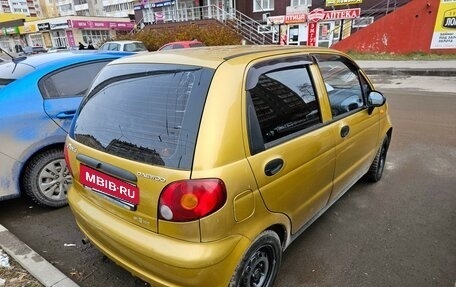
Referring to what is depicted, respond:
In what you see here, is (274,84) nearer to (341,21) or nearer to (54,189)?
(54,189)

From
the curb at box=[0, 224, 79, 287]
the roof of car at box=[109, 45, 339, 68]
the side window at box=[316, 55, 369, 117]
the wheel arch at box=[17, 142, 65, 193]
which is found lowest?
the curb at box=[0, 224, 79, 287]

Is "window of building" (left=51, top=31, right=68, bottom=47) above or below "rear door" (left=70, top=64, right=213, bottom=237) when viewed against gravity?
below

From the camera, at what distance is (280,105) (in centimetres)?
226

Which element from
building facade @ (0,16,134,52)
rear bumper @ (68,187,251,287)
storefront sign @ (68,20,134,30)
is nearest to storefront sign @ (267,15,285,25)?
rear bumper @ (68,187,251,287)

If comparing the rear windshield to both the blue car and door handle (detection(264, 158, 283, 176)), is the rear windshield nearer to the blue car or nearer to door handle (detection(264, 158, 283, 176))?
door handle (detection(264, 158, 283, 176))

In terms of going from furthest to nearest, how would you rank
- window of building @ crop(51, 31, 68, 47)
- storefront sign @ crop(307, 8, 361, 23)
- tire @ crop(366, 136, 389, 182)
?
window of building @ crop(51, 31, 68, 47)
storefront sign @ crop(307, 8, 361, 23)
tire @ crop(366, 136, 389, 182)

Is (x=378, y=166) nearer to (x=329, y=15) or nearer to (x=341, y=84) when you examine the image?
(x=341, y=84)

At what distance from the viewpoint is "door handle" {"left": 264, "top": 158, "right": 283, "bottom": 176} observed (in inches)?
78.1

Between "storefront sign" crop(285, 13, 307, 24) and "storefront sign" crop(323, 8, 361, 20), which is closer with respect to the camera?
"storefront sign" crop(323, 8, 361, 20)

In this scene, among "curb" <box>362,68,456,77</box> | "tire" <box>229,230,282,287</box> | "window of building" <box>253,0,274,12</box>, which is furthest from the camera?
"window of building" <box>253,0,274,12</box>

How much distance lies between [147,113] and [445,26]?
17528 millimetres

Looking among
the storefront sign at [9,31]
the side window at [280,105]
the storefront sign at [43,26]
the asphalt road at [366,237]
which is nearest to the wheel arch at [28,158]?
the asphalt road at [366,237]

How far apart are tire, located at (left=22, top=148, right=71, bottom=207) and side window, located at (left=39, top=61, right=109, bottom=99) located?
0.61 metres

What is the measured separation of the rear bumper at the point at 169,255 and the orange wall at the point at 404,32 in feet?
58.1
